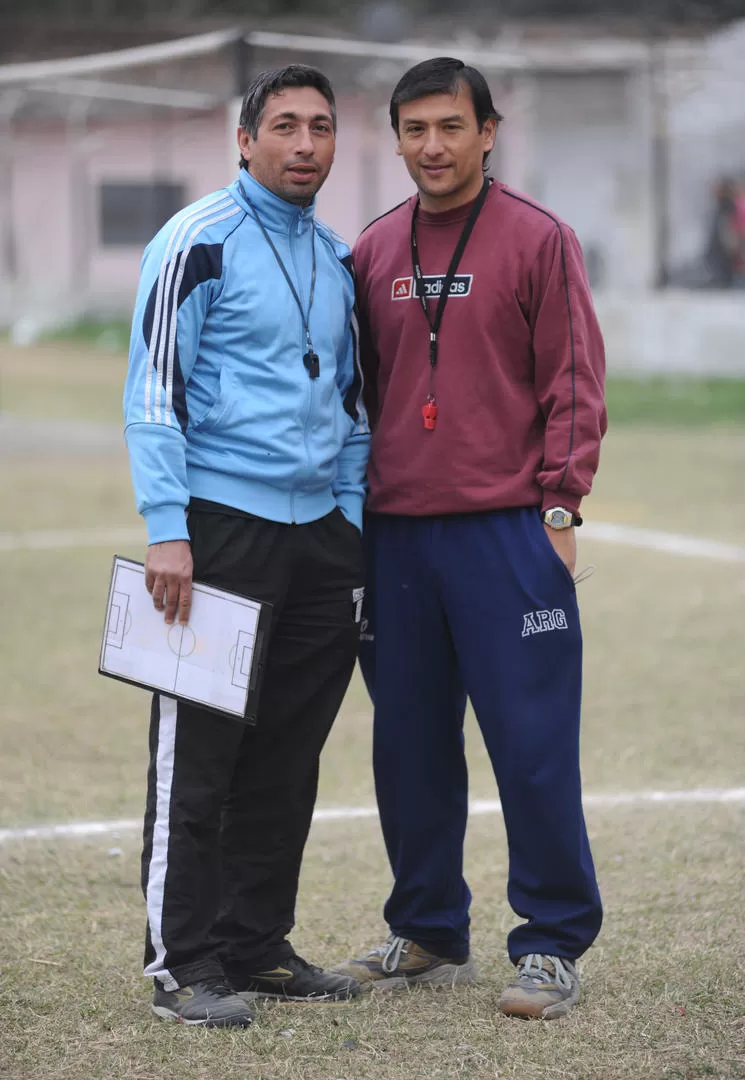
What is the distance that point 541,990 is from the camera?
11.1 feet

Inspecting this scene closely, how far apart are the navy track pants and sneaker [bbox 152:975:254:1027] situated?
531 millimetres

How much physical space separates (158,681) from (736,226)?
18416 millimetres

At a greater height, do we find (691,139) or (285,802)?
(691,139)

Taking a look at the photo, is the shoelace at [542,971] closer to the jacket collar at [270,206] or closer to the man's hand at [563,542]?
the man's hand at [563,542]

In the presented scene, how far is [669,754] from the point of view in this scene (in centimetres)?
553

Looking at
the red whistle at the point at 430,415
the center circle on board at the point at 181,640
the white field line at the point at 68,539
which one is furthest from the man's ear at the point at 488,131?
the white field line at the point at 68,539

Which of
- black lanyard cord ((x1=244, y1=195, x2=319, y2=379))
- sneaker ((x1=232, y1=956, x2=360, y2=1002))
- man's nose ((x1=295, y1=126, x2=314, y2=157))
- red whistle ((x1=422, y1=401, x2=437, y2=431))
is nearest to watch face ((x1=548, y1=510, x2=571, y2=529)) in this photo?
red whistle ((x1=422, y1=401, x2=437, y2=431))

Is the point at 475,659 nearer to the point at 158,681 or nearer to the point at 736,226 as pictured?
the point at 158,681

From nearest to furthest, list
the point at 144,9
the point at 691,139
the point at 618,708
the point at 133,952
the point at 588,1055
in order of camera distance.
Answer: the point at 588,1055 → the point at 133,952 → the point at 618,708 → the point at 691,139 → the point at 144,9

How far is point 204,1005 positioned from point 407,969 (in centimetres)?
54

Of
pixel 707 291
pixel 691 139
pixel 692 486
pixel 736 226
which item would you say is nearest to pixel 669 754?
pixel 692 486

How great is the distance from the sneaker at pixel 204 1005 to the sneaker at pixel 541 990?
1.82 ft

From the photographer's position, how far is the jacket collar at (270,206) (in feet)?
11.1

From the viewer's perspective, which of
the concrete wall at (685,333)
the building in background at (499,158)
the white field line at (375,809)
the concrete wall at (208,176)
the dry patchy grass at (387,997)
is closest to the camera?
the dry patchy grass at (387,997)
